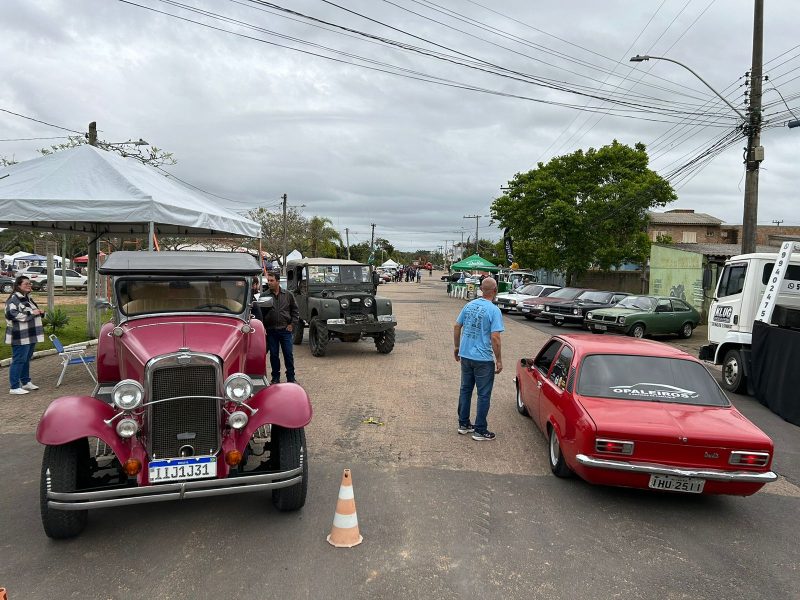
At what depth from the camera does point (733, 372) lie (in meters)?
10.1

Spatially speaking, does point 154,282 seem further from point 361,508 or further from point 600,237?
point 600,237

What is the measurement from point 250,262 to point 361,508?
258 centimetres

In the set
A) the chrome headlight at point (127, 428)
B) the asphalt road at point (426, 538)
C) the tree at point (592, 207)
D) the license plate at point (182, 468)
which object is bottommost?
the asphalt road at point (426, 538)

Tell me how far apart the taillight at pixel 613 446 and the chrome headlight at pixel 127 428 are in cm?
346

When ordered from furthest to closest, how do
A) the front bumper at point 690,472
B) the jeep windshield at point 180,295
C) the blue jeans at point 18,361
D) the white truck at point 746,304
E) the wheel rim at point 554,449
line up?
the white truck at point 746,304, the blue jeans at point 18,361, the wheel rim at point 554,449, the jeep windshield at point 180,295, the front bumper at point 690,472

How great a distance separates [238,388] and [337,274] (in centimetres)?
971

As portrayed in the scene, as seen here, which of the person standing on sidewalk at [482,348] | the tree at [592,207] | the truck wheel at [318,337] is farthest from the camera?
the tree at [592,207]

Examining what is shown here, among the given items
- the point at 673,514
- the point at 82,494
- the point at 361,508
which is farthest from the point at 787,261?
the point at 82,494

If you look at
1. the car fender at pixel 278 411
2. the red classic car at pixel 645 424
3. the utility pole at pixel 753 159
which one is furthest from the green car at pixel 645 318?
the car fender at pixel 278 411

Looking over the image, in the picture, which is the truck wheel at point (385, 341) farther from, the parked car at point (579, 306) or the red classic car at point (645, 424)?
the parked car at point (579, 306)

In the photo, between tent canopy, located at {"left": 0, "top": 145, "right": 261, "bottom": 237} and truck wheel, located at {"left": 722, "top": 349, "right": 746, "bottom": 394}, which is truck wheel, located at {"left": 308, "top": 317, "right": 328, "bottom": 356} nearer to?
tent canopy, located at {"left": 0, "top": 145, "right": 261, "bottom": 237}

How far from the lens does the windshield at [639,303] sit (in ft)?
61.0

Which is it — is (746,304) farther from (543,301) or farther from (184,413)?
(543,301)

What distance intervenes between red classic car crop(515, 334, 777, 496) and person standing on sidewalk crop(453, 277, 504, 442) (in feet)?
2.02
